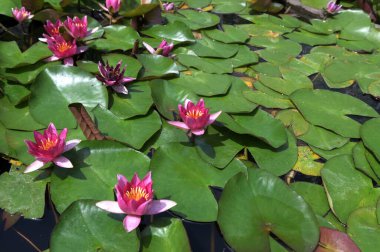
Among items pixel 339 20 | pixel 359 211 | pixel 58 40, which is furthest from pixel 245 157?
pixel 339 20

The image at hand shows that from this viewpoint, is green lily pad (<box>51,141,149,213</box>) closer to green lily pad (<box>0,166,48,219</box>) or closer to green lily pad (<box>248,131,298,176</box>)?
green lily pad (<box>0,166,48,219</box>)

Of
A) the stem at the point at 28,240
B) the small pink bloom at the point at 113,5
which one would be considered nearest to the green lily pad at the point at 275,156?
the stem at the point at 28,240

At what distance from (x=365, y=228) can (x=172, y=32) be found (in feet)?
6.17

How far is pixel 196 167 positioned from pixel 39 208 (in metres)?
0.70

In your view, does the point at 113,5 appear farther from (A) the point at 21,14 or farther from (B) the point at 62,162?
(B) the point at 62,162

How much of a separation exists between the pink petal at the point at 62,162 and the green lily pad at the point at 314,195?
1.03 metres

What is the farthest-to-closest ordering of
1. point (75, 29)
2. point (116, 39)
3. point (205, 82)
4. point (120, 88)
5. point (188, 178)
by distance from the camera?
point (116, 39)
point (205, 82)
point (75, 29)
point (120, 88)
point (188, 178)

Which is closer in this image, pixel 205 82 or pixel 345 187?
pixel 345 187

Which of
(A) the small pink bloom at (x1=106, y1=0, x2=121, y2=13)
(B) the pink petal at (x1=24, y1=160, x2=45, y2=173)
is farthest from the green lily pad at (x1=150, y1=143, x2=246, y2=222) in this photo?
(A) the small pink bloom at (x1=106, y1=0, x2=121, y2=13)

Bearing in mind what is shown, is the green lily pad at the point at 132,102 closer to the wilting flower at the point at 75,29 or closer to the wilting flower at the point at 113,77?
the wilting flower at the point at 113,77

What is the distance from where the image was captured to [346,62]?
8.89 feet

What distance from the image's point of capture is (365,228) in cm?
149

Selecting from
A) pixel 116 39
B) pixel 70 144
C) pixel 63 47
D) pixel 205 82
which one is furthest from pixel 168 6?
pixel 70 144

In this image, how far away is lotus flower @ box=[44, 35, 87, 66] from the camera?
6.70ft
